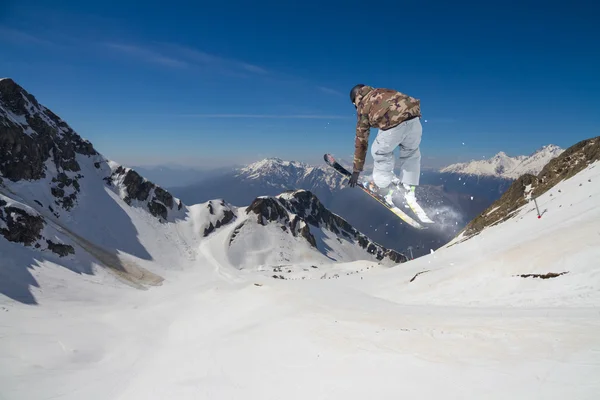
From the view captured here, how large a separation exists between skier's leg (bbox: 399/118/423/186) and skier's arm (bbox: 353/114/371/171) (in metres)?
1.50

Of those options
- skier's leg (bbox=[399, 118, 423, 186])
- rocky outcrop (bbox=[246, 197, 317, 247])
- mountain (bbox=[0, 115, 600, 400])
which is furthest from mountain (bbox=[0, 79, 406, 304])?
skier's leg (bbox=[399, 118, 423, 186])

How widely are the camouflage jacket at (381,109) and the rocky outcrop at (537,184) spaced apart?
29.1m

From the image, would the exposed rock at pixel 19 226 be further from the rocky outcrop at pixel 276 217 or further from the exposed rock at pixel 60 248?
the rocky outcrop at pixel 276 217

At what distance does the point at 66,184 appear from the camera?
3292 inches

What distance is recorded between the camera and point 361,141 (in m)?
12.9

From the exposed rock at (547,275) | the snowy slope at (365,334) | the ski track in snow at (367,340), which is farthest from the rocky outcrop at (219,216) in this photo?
the exposed rock at (547,275)

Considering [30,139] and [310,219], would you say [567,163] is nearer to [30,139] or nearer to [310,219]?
[30,139]

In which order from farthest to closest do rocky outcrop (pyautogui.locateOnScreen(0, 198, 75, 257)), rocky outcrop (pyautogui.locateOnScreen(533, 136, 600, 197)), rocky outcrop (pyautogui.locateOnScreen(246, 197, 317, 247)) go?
rocky outcrop (pyautogui.locateOnScreen(246, 197, 317, 247)) → rocky outcrop (pyautogui.locateOnScreen(0, 198, 75, 257)) → rocky outcrop (pyautogui.locateOnScreen(533, 136, 600, 197))

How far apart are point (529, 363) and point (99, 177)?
117m

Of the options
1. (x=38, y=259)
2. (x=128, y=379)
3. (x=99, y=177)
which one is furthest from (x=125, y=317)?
(x=99, y=177)

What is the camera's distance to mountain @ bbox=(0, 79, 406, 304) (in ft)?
164

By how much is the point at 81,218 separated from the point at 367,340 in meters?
92.4

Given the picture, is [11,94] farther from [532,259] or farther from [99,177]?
[532,259]

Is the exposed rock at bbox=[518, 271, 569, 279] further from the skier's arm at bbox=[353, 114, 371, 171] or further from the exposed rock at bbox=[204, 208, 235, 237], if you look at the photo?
the exposed rock at bbox=[204, 208, 235, 237]
